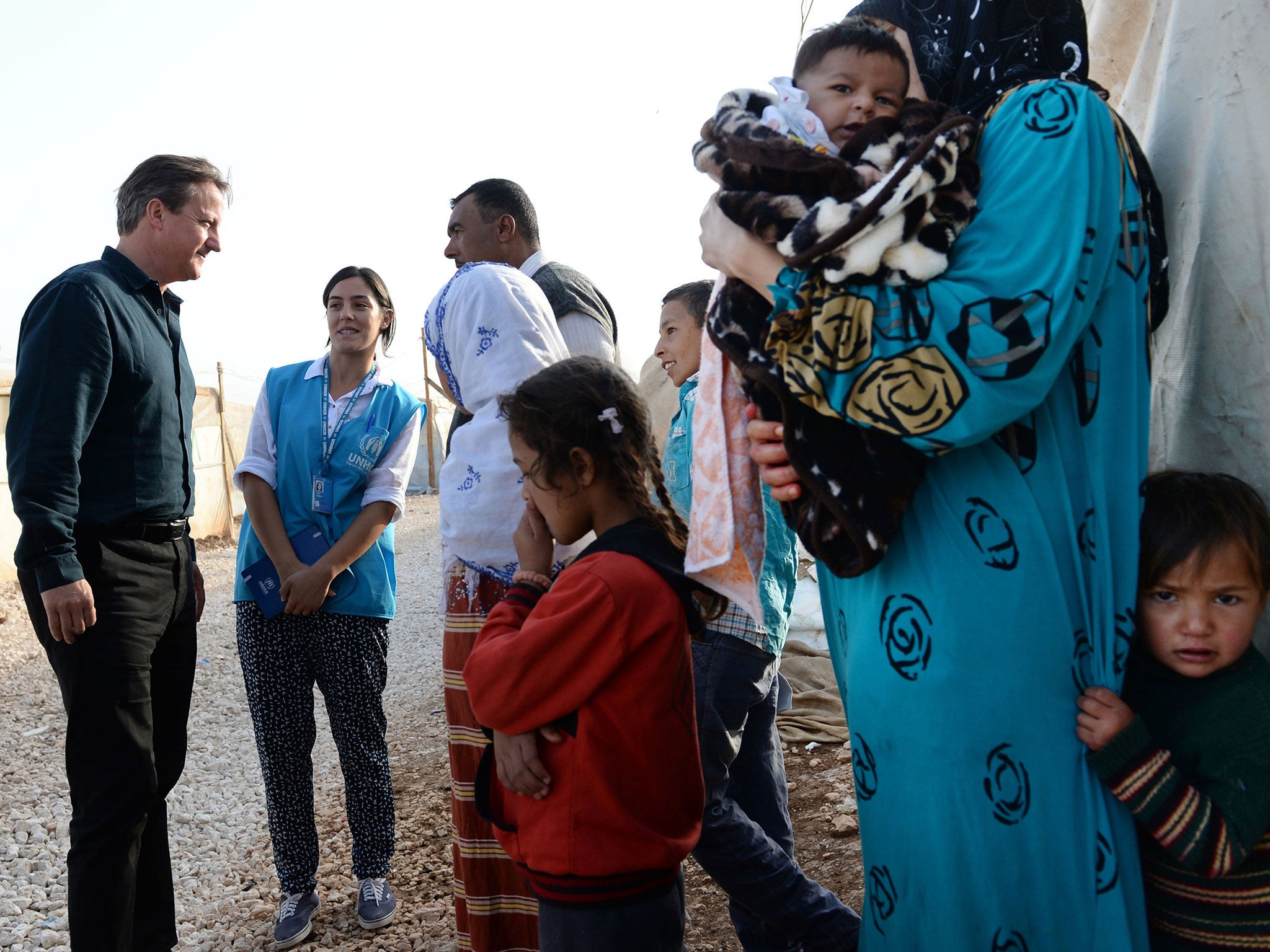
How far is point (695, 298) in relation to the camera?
3490 millimetres

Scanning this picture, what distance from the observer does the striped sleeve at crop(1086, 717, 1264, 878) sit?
1.30 meters

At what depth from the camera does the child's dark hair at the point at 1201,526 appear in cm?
141

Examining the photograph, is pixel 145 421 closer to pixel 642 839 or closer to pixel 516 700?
pixel 516 700

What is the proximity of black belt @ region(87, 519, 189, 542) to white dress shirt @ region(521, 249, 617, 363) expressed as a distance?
1397mm

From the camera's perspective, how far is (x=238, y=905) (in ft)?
12.0

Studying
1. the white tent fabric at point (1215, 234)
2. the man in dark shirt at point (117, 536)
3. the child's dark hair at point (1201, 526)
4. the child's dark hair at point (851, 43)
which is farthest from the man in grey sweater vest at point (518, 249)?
the child's dark hair at point (1201, 526)

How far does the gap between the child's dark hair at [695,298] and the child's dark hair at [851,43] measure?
170cm

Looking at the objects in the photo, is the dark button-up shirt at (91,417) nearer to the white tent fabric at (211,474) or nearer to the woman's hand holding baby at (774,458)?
the woman's hand holding baby at (774,458)

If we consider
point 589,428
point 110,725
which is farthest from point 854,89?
point 110,725

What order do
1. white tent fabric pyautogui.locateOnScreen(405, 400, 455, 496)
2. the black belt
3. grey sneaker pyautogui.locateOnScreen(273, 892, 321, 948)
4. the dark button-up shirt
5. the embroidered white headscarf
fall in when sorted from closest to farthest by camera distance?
1. the embroidered white headscarf
2. the dark button-up shirt
3. the black belt
4. grey sneaker pyautogui.locateOnScreen(273, 892, 321, 948)
5. white tent fabric pyautogui.locateOnScreen(405, 400, 455, 496)

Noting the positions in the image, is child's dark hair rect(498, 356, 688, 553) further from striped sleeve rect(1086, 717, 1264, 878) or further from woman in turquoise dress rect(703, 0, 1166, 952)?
striped sleeve rect(1086, 717, 1264, 878)

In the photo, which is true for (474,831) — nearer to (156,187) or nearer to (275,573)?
(275,573)

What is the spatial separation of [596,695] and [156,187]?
242cm

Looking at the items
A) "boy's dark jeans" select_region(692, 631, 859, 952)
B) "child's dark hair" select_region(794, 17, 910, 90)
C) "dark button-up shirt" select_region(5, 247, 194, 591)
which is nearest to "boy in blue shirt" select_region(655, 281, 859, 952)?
"boy's dark jeans" select_region(692, 631, 859, 952)
